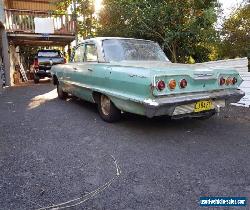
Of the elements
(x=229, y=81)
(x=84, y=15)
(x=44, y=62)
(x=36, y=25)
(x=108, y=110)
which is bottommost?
(x=108, y=110)

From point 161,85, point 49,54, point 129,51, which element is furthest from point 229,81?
point 49,54

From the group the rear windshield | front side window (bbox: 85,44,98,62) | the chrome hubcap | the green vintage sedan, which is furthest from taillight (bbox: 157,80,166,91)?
the rear windshield

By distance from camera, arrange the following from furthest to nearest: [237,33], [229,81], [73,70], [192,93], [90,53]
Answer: [237,33] → [73,70] → [90,53] → [229,81] → [192,93]

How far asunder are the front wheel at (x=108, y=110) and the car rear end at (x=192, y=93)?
1.28 m

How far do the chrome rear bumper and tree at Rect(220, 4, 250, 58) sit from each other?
5.64m

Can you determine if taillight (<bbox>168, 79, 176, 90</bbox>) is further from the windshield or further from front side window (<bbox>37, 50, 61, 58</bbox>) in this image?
front side window (<bbox>37, 50, 61, 58</bbox>)

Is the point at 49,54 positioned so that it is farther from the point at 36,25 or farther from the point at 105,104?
the point at 105,104

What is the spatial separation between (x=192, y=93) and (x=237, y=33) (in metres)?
6.56

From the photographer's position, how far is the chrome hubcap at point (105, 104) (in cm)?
541

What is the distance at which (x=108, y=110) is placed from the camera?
543 centimetres

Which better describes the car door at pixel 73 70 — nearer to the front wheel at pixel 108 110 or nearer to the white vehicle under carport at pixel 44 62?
the front wheel at pixel 108 110

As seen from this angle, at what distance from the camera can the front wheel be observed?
5.30 meters

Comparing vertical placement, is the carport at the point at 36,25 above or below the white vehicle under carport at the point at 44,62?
above

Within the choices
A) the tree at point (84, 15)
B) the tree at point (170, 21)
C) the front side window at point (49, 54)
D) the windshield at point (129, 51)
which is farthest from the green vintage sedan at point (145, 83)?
the front side window at point (49, 54)
